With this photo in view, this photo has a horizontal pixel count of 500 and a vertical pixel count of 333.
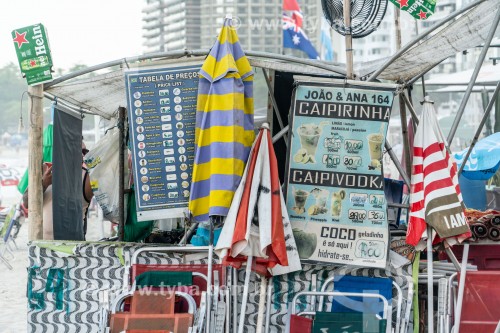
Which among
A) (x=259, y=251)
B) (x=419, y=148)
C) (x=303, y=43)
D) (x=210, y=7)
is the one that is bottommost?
(x=259, y=251)

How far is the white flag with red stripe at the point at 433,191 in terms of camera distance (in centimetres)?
573

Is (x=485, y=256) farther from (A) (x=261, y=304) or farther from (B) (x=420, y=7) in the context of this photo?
(B) (x=420, y=7)

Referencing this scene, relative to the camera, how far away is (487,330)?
19.0ft

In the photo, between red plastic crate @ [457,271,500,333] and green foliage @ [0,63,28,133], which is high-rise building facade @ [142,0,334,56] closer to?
green foliage @ [0,63,28,133]

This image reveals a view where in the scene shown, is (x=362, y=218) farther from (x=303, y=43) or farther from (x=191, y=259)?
(x=303, y=43)

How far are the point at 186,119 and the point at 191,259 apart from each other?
1.00 meters

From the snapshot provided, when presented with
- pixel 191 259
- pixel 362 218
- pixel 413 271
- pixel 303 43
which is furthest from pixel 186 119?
pixel 303 43

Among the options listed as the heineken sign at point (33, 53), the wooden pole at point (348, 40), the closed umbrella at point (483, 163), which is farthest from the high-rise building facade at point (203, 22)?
the wooden pole at point (348, 40)

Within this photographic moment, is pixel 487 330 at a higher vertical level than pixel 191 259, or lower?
lower

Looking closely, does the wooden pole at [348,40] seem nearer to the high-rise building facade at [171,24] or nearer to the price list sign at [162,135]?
the price list sign at [162,135]

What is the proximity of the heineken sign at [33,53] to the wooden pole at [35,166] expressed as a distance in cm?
16

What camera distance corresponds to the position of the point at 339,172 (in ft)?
19.7

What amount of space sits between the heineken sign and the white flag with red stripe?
9.53 feet

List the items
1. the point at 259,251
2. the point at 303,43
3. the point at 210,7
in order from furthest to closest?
the point at 210,7 → the point at 303,43 → the point at 259,251
